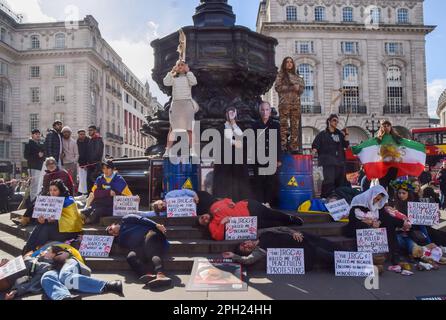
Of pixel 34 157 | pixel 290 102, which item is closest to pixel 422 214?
pixel 290 102

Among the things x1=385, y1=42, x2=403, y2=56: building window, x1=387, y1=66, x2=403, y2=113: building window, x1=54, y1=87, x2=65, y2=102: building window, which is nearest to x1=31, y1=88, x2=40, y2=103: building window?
x1=54, y1=87, x2=65, y2=102: building window

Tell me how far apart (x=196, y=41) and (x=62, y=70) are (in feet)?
143

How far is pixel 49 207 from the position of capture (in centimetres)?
573

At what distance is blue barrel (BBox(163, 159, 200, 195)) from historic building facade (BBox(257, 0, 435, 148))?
1472 inches

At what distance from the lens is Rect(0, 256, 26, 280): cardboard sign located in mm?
4676

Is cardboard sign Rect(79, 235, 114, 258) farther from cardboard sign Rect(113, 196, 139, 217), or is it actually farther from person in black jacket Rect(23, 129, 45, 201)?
person in black jacket Rect(23, 129, 45, 201)

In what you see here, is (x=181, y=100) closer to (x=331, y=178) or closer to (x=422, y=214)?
(x=331, y=178)

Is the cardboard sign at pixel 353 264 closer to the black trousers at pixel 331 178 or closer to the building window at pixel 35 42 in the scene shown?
the black trousers at pixel 331 178

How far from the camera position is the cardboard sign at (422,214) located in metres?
6.11

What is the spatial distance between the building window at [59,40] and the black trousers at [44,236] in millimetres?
48739

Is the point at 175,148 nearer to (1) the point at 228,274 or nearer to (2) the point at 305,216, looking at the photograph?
(2) the point at 305,216
